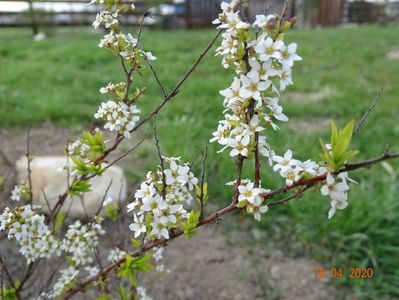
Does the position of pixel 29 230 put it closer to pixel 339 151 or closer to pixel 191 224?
pixel 191 224

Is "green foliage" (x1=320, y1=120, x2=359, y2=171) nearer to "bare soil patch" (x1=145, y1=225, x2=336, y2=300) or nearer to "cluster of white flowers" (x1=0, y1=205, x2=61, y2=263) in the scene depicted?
"cluster of white flowers" (x1=0, y1=205, x2=61, y2=263)

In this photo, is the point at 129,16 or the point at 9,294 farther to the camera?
the point at 129,16

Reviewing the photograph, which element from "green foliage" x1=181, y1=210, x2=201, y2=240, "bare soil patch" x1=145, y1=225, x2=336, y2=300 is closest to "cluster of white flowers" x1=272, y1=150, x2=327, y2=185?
"green foliage" x1=181, y1=210, x2=201, y2=240

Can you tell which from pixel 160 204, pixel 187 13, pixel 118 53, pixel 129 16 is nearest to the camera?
pixel 160 204

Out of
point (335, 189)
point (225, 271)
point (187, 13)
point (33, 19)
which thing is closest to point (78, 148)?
point (335, 189)

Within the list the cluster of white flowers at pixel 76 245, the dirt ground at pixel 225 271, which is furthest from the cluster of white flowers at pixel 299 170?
the dirt ground at pixel 225 271

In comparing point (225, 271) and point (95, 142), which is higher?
point (95, 142)
